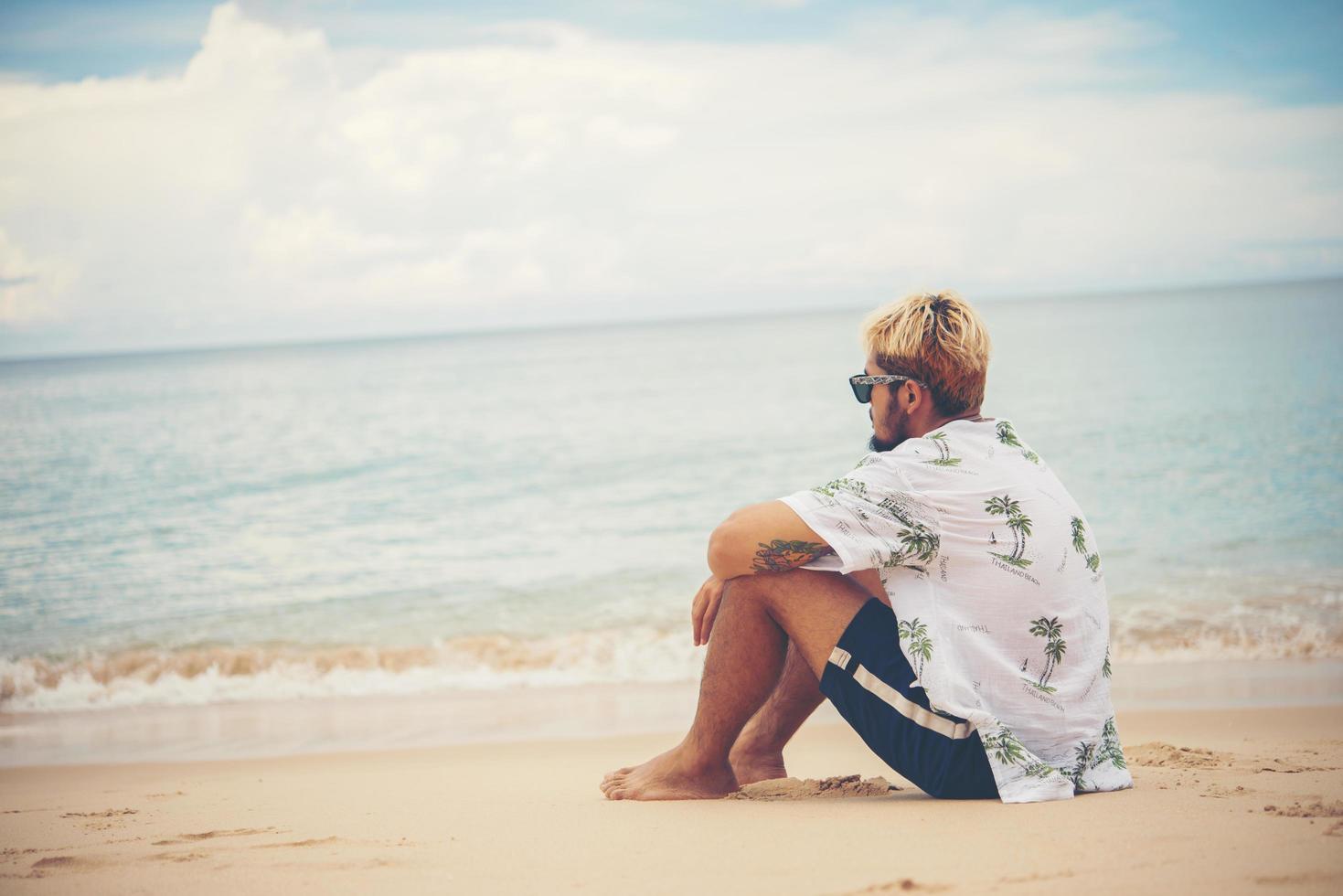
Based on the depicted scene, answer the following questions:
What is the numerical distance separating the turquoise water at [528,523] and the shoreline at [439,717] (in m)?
0.61

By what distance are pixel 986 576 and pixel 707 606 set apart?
83 centimetres

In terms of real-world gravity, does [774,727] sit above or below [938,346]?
below

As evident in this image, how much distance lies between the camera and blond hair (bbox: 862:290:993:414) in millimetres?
2486

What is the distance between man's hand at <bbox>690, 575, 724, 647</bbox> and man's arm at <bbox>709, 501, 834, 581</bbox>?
207mm

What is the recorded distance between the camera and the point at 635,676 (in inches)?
264

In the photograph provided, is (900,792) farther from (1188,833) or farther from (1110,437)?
(1110,437)

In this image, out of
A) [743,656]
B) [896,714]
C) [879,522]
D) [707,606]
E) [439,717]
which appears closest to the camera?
[879,522]

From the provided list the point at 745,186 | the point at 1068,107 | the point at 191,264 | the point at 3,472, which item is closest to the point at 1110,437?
the point at 3,472

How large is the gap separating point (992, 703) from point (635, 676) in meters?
4.50

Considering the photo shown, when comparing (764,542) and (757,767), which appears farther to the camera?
(757,767)

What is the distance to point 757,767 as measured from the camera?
10.2 feet

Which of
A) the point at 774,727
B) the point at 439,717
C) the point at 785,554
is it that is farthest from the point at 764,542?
the point at 439,717

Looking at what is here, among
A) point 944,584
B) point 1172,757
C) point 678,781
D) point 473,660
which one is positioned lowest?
point 473,660

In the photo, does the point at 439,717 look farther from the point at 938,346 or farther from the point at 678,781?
the point at 938,346
